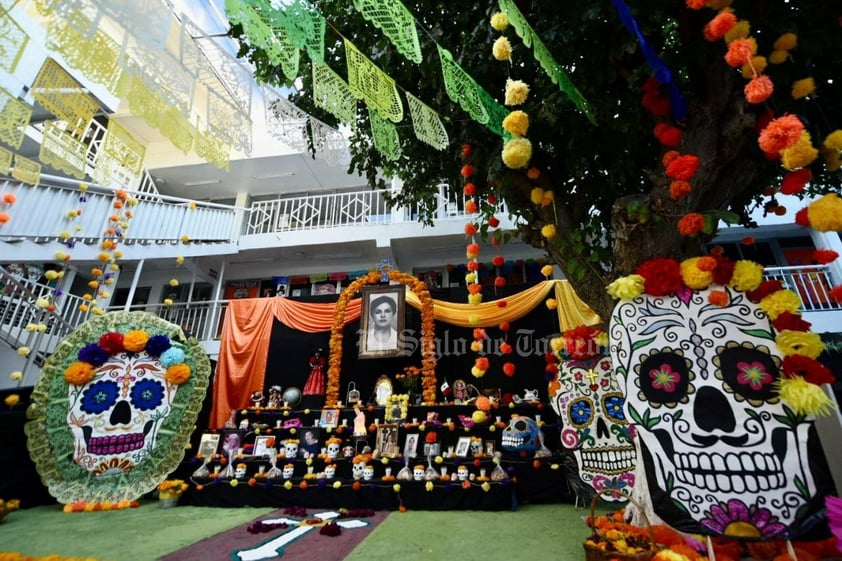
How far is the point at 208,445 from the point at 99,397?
1.35 meters

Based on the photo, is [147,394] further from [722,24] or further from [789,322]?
[722,24]

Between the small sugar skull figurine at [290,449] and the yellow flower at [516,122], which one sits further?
the small sugar skull figurine at [290,449]

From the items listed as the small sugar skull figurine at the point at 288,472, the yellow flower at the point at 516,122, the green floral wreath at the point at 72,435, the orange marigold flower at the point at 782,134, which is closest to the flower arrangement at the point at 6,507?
the green floral wreath at the point at 72,435

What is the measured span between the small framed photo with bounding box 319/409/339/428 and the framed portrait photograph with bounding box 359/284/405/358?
0.91 meters

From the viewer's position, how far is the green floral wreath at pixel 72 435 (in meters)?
4.30

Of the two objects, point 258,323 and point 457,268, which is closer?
point 258,323

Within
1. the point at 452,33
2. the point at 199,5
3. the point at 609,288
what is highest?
the point at 199,5

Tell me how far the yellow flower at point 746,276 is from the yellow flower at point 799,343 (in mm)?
300

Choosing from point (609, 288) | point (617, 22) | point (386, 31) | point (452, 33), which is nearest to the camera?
point (386, 31)

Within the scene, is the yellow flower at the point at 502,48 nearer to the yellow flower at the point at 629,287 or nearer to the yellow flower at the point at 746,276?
the yellow flower at the point at 629,287

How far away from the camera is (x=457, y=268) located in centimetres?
829

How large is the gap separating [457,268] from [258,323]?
404cm

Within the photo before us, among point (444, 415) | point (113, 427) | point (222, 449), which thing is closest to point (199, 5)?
point (113, 427)

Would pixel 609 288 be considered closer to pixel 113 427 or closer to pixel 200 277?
pixel 113 427
